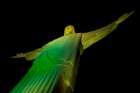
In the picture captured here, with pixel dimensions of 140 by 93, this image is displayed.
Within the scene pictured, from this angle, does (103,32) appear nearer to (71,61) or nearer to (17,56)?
(71,61)

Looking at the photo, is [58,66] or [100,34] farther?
[100,34]

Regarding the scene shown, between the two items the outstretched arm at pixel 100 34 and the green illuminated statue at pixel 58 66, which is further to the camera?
the outstretched arm at pixel 100 34

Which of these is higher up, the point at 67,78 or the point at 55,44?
the point at 55,44

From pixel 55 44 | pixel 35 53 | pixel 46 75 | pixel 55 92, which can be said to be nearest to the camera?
pixel 55 92

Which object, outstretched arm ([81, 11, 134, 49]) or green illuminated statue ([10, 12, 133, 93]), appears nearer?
green illuminated statue ([10, 12, 133, 93])

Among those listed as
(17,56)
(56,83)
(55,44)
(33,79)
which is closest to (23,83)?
(33,79)
